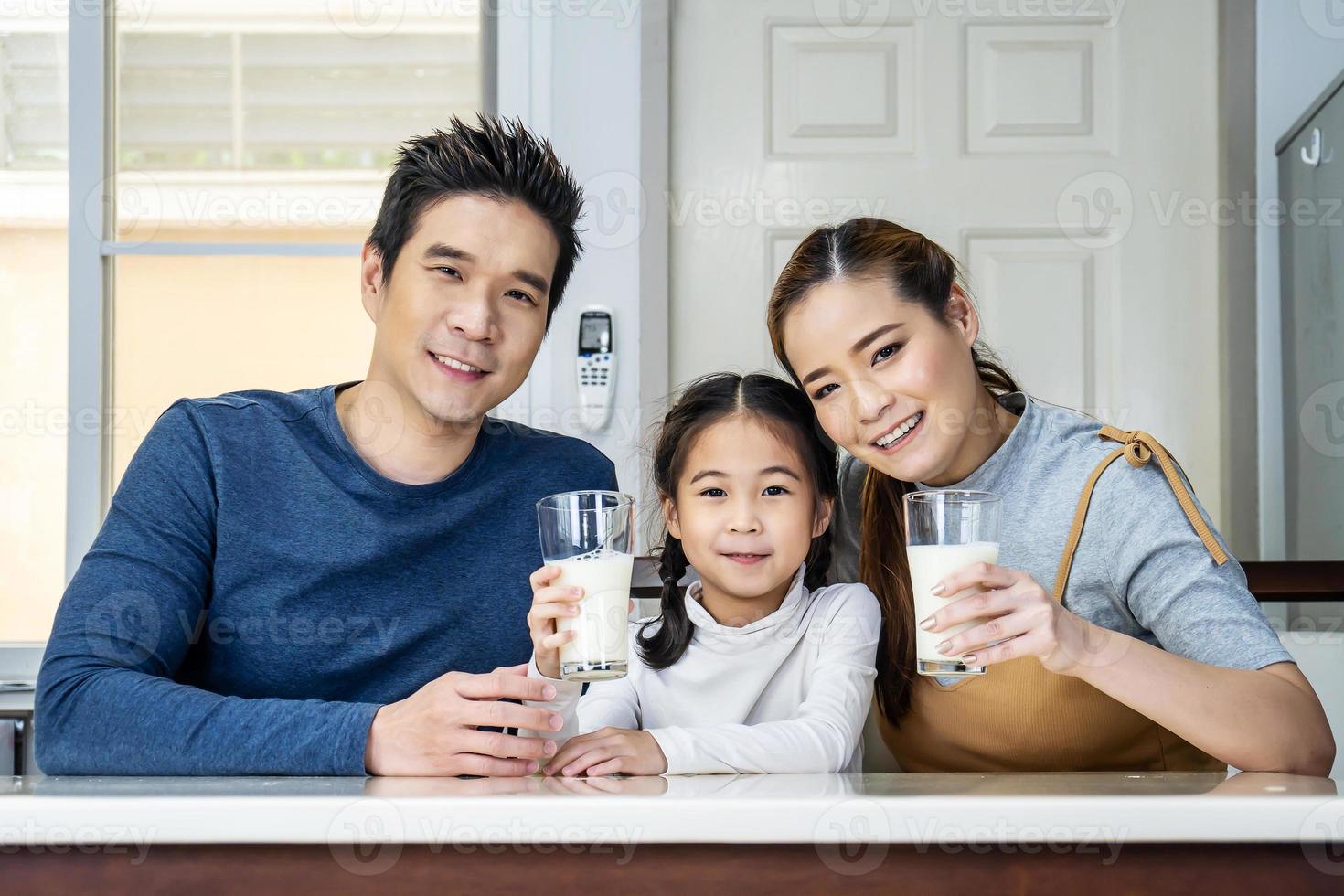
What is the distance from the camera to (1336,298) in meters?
2.46

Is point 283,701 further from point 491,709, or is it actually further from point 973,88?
point 973,88

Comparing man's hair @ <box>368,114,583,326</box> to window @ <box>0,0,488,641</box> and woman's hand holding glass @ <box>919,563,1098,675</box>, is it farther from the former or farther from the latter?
window @ <box>0,0,488,641</box>

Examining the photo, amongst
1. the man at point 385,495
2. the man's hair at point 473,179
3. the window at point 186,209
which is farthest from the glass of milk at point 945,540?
the window at point 186,209

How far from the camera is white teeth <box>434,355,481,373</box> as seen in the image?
1.55 metres

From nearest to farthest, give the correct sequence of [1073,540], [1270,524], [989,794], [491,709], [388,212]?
[989,794] → [491,709] → [1073,540] → [388,212] → [1270,524]

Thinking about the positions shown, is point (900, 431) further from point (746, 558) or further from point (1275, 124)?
point (1275, 124)

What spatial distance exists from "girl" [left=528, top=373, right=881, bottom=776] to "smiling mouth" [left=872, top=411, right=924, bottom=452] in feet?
0.49

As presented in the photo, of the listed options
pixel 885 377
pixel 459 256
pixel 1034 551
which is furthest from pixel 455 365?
pixel 1034 551

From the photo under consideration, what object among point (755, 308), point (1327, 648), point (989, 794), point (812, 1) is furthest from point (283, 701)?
point (812, 1)

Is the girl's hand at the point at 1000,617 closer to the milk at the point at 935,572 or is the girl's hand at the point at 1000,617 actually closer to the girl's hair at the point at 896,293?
the milk at the point at 935,572

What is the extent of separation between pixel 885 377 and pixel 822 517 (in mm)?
272

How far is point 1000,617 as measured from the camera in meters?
1.05

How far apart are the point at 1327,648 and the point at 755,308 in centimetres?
148

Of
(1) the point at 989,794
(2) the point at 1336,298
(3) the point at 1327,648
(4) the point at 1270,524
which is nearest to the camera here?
(1) the point at 989,794
